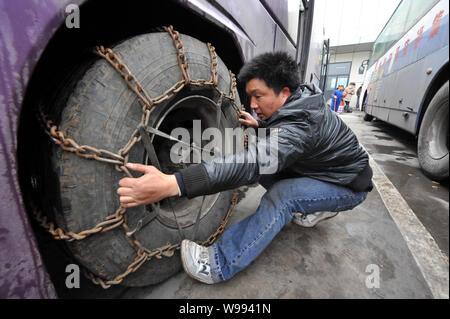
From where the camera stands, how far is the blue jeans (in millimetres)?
997

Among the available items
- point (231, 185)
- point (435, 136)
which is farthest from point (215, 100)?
point (435, 136)

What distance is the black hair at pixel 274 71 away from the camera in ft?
3.50

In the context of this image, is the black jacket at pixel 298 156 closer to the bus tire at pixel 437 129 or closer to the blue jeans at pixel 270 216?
the blue jeans at pixel 270 216

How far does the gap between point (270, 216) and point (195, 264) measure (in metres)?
0.44

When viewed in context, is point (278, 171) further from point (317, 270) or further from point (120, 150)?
point (120, 150)

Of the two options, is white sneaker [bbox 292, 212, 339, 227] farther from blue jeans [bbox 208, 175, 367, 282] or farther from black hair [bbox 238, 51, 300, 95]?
black hair [bbox 238, 51, 300, 95]

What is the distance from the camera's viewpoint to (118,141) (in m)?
0.75

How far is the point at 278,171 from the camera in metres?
1.04

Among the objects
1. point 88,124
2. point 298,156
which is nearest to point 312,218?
point 298,156

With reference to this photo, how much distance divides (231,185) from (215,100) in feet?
1.77

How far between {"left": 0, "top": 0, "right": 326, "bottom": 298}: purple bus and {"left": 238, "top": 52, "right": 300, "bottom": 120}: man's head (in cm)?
20

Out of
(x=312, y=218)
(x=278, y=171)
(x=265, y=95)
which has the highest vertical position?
(x=265, y=95)

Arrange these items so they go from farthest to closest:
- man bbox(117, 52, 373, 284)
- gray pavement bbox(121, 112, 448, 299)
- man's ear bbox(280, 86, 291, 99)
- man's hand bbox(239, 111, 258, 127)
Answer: man's hand bbox(239, 111, 258, 127)
man's ear bbox(280, 86, 291, 99)
gray pavement bbox(121, 112, 448, 299)
man bbox(117, 52, 373, 284)

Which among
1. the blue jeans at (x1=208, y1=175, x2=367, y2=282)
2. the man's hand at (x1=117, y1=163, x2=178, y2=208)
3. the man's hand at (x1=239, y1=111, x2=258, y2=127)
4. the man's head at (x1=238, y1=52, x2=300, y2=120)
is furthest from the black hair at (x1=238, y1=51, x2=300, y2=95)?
the man's hand at (x1=117, y1=163, x2=178, y2=208)
